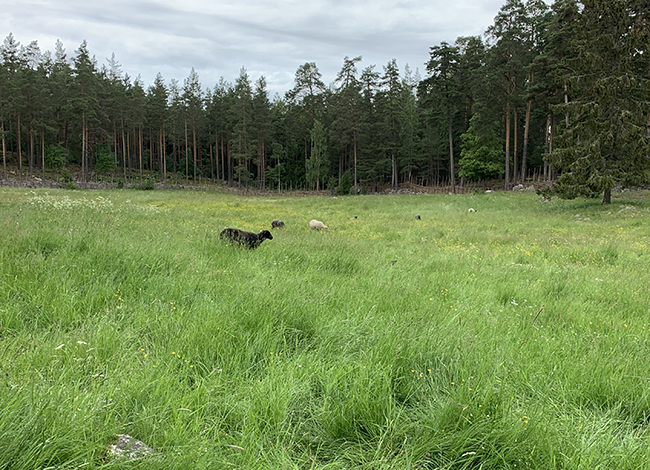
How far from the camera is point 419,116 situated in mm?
70875

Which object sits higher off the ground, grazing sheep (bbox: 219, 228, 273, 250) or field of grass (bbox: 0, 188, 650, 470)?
grazing sheep (bbox: 219, 228, 273, 250)

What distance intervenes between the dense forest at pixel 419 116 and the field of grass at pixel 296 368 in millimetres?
21561

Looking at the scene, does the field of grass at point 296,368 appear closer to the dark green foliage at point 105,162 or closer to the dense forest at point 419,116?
the dense forest at point 419,116

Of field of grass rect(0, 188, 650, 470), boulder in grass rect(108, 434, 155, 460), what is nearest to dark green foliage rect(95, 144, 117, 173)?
field of grass rect(0, 188, 650, 470)

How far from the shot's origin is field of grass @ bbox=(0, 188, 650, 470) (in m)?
1.95

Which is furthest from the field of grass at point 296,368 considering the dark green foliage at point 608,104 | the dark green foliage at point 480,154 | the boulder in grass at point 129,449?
the dark green foliage at point 480,154

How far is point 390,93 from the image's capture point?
194 feet

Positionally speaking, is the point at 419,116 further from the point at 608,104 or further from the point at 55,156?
the point at 55,156

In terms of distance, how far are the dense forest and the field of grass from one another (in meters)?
21.6

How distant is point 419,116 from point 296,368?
248ft

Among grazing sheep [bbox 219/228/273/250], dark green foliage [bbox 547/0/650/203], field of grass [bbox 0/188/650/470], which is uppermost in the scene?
dark green foliage [bbox 547/0/650/203]

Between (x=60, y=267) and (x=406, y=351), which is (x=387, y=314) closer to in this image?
(x=406, y=351)

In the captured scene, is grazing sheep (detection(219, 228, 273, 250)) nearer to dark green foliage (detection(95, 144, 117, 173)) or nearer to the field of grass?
the field of grass

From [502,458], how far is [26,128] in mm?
78798
